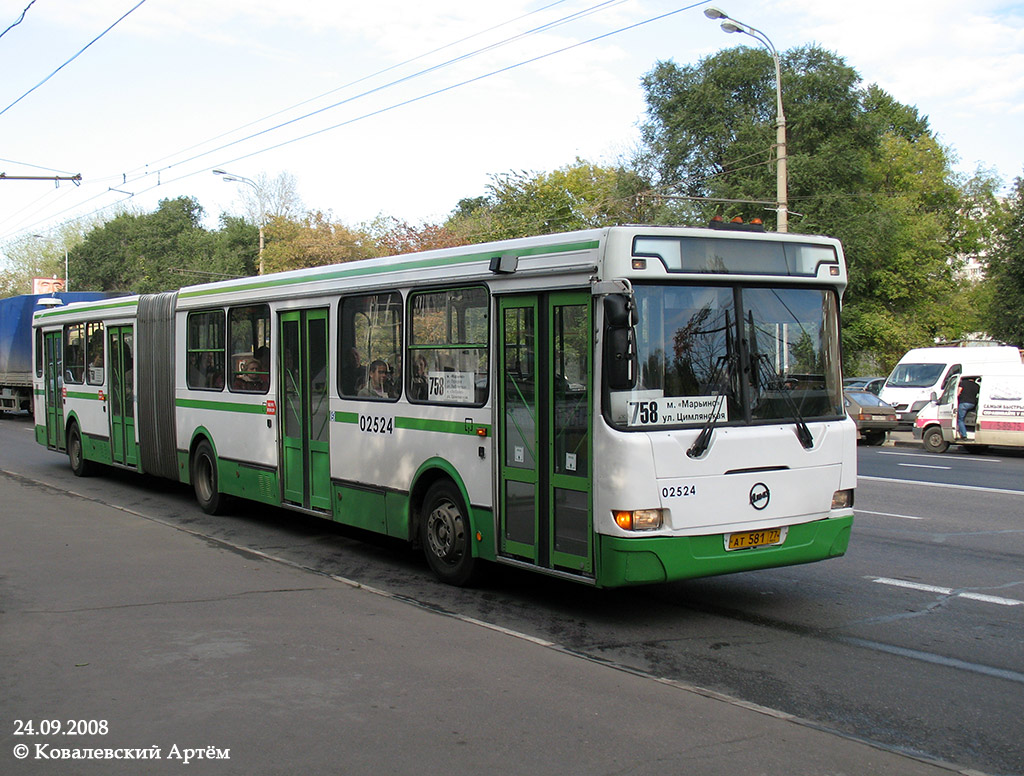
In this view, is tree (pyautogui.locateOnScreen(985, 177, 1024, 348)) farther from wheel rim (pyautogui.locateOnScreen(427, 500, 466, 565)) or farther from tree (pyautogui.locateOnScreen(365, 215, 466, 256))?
wheel rim (pyautogui.locateOnScreen(427, 500, 466, 565))

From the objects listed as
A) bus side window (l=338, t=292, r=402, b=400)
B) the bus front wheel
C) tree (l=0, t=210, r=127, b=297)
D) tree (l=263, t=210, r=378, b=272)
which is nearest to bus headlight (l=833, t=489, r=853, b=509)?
bus side window (l=338, t=292, r=402, b=400)

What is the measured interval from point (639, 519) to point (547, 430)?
106cm

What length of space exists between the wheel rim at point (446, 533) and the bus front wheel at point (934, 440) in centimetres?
1789

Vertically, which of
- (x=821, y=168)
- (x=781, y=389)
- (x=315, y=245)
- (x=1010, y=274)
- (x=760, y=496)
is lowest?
(x=760, y=496)

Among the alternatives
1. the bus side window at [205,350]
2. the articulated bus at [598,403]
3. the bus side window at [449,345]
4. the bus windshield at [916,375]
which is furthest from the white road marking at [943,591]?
the bus windshield at [916,375]

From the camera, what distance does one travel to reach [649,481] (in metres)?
6.89

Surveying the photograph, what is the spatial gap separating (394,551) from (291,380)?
7.22 ft

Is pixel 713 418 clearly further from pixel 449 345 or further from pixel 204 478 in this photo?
pixel 204 478

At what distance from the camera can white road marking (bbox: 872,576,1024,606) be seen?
8059 mm

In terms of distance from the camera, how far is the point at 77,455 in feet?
58.1

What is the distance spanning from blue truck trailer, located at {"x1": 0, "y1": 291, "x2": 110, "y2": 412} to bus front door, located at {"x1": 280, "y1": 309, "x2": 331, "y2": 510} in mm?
25510

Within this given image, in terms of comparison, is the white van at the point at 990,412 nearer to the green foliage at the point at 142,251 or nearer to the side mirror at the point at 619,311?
the side mirror at the point at 619,311

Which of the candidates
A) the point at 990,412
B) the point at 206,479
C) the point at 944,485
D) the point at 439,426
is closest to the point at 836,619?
the point at 439,426

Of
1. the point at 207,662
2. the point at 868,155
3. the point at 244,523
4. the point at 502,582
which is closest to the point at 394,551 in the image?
the point at 502,582
